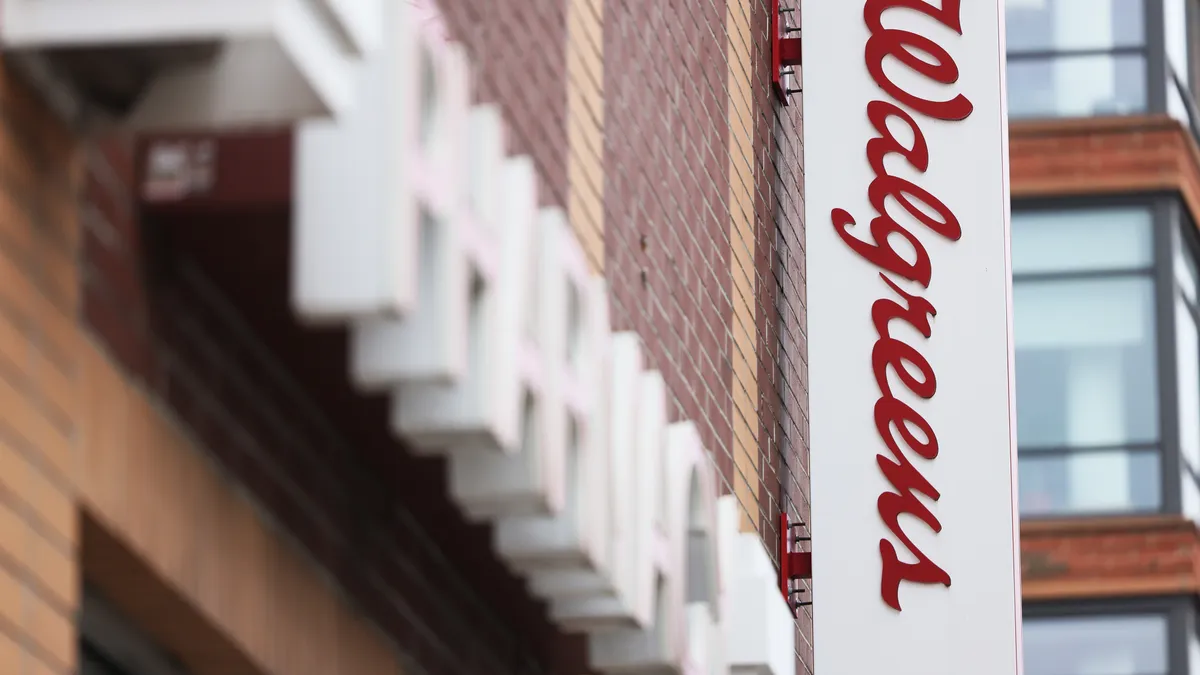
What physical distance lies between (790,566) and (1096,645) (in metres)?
10.8

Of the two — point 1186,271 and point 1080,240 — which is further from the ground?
point 1080,240

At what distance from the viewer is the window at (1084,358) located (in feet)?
66.6

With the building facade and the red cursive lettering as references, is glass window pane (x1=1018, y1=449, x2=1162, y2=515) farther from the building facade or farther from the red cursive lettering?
the building facade

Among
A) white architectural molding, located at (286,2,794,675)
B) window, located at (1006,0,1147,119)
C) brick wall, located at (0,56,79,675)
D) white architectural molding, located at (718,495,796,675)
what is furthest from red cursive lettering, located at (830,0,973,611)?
window, located at (1006,0,1147,119)

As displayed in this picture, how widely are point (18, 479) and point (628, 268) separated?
3.73 meters

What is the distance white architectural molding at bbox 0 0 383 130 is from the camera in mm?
3543

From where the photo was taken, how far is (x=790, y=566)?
9461 mm

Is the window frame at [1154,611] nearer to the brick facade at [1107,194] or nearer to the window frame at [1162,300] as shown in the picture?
the brick facade at [1107,194]

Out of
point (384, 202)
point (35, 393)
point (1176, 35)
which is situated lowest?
point (35, 393)

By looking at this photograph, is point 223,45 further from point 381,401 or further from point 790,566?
point 790,566

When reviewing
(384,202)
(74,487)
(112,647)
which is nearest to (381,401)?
(112,647)

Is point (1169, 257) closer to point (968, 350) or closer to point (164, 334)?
point (968, 350)

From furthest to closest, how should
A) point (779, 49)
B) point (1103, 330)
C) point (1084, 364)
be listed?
point (1084, 364) < point (1103, 330) < point (779, 49)

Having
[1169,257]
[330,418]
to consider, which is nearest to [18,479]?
[330,418]
